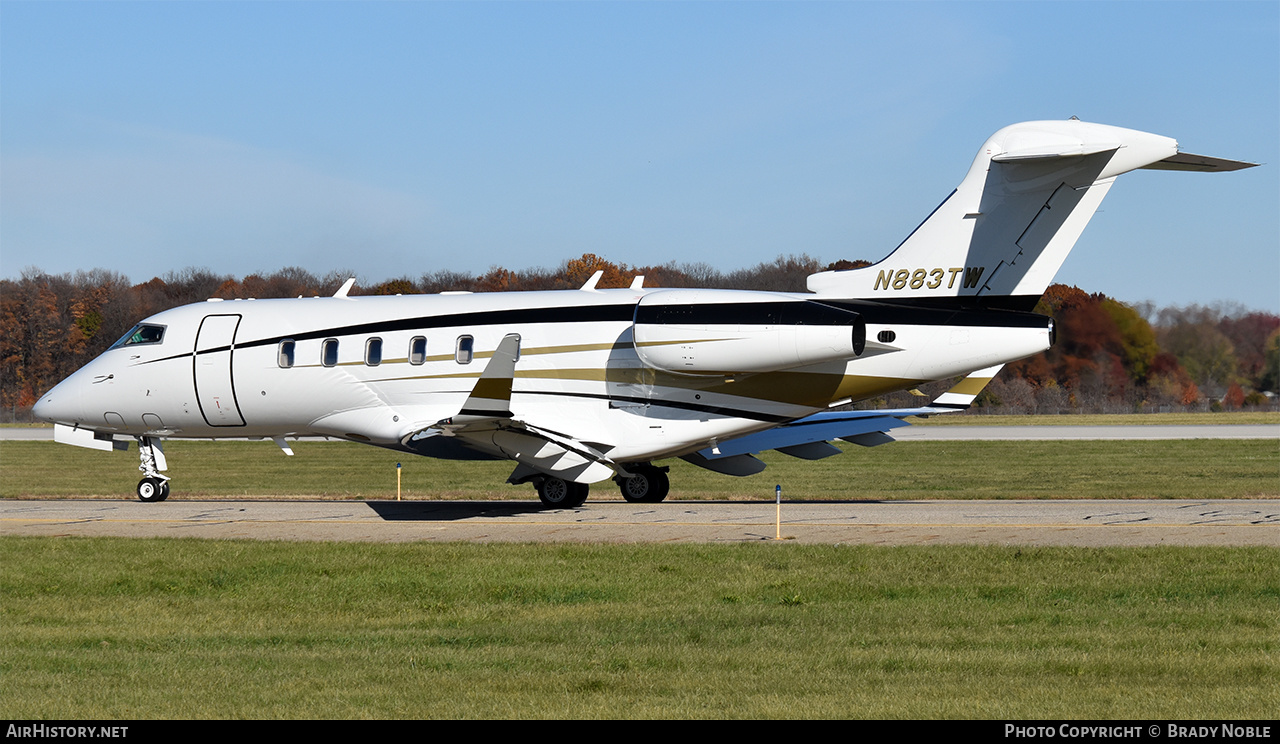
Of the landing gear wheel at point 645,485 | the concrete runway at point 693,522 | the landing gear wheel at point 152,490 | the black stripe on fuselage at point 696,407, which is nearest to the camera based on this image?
the concrete runway at point 693,522

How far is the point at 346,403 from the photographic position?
23.7 meters

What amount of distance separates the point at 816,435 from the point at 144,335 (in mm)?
14130

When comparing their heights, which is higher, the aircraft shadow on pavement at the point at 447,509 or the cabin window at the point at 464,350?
the cabin window at the point at 464,350

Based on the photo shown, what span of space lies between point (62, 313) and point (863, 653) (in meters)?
71.3

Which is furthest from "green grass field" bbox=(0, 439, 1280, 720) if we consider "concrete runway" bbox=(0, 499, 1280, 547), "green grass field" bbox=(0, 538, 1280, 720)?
"concrete runway" bbox=(0, 499, 1280, 547)

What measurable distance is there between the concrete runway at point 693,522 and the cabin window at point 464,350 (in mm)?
2871

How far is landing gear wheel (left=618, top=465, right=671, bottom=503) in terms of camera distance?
25453mm

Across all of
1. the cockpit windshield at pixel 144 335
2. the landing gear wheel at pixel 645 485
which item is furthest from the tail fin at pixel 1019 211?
the cockpit windshield at pixel 144 335

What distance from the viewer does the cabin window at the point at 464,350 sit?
2295 centimetres

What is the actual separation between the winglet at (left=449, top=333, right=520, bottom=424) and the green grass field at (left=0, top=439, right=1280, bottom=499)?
634 cm

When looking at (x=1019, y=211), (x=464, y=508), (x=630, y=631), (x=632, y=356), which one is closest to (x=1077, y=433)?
(x=1019, y=211)

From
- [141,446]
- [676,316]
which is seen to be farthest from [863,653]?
[141,446]

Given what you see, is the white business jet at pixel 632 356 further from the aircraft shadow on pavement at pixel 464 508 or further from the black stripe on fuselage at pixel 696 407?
the aircraft shadow on pavement at pixel 464 508

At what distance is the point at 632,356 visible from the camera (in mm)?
22062
